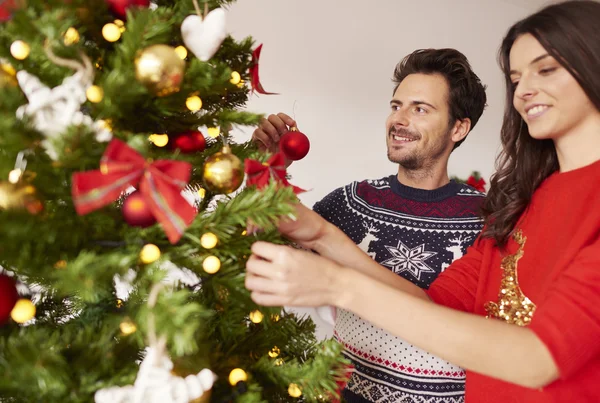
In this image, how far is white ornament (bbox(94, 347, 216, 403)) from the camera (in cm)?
43

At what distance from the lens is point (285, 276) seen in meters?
0.55

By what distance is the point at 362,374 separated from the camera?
116cm

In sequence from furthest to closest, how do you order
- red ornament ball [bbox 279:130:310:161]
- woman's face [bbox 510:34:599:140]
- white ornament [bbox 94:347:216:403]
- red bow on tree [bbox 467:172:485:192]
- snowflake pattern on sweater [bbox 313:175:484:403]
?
red bow on tree [bbox 467:172:485:192]
snowflake pattern on sweater [bbox 313:175:484:403]
red ornament ball [bbox 279:130:310:161]
woman's face [bbox 510:34:599:140]
white ornament [bbox 94:347:216:403]

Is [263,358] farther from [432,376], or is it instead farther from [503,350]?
[432,376]

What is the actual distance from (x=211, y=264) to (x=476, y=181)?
264 centimetres

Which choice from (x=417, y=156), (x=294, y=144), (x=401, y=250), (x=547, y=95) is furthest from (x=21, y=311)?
(x=417, y=156)

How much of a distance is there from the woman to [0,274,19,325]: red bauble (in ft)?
0.84

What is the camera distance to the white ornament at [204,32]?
54 centimetres

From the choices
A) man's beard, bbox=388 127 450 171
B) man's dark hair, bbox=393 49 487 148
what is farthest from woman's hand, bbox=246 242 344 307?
man's dark hair, bbox=393 49 487 148

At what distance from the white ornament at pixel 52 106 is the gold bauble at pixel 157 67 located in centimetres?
7

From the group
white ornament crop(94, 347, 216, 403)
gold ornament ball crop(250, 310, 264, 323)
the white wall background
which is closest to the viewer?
white ornament crop(94, 347, 216, 403)

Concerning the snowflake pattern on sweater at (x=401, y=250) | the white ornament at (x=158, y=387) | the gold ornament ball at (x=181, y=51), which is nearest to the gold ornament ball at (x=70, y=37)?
the gold ornament ball at (x=181, y=51)

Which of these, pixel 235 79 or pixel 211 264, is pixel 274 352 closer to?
pixel 211 264

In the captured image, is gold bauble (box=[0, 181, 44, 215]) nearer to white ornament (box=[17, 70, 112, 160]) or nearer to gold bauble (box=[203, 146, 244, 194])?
white ornament (box=[17, 70, 112, 160])
